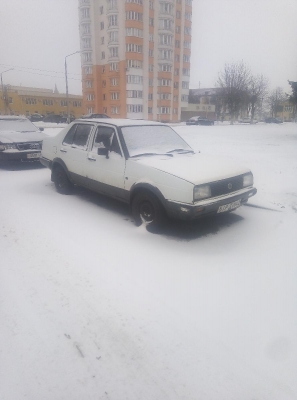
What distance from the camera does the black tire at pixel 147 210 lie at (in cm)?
420

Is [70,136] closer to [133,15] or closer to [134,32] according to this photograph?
[134,32]

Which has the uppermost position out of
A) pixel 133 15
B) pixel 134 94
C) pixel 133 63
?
pixel 133 15

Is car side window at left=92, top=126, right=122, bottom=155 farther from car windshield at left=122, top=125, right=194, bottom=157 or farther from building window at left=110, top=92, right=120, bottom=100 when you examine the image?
building window at left=110, top=92, right=120, bottom=100

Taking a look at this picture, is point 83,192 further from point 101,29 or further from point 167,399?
point 101,29

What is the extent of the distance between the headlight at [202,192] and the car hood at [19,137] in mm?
6681

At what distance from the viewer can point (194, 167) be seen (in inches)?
170

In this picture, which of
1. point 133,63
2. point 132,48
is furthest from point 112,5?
point 133,63

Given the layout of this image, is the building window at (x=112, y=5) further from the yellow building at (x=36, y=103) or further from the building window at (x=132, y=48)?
the yellow building at (x=36, y=103)

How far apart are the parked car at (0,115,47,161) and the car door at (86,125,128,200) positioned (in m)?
4.10

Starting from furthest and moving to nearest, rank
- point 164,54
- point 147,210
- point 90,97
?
point 90,97, point 164,54, point 147,210

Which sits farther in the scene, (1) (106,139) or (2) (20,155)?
(2) (20,155)

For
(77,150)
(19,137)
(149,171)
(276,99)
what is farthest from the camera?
(276,99)

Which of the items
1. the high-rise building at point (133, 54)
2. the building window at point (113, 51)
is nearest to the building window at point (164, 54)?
the high-rise building at point (133, 54)

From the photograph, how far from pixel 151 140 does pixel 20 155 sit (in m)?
5.18
